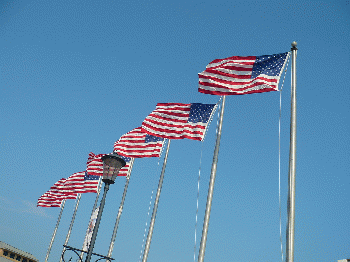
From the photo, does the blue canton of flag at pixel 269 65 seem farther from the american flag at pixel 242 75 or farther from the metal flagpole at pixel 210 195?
the metal flagpole at pixel 210 195

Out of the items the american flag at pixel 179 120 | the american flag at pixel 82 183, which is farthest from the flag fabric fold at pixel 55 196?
the american flag at pixel 179 120

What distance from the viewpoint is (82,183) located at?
30562 millimetres

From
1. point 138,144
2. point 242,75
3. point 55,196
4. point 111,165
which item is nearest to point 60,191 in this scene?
point 55,196

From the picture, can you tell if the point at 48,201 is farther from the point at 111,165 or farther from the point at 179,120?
the point at 111,165

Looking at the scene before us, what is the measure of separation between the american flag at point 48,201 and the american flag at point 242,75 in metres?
26.5

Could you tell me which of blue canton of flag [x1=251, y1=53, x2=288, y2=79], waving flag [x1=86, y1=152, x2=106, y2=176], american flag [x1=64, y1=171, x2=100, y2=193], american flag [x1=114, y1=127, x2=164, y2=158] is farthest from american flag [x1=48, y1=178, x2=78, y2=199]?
blue canton of flag [x1=251, y1=53, x2=288, y2=79]

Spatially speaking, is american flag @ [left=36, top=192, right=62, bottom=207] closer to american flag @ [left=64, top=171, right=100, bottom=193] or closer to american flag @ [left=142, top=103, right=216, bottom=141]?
american flag @ [left=64, top=171, right=100, bottom=193]

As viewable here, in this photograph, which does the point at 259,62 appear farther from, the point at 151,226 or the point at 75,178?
the point at 75,178

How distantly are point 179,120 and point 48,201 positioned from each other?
960 inches

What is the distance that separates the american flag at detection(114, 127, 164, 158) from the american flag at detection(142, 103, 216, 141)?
305 centimetres

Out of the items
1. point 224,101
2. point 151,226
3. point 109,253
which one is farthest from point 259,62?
point 109,253

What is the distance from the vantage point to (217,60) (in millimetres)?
15219

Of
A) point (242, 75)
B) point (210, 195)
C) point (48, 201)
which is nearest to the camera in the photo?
point (210, 195)

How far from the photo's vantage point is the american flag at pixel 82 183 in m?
29.8
